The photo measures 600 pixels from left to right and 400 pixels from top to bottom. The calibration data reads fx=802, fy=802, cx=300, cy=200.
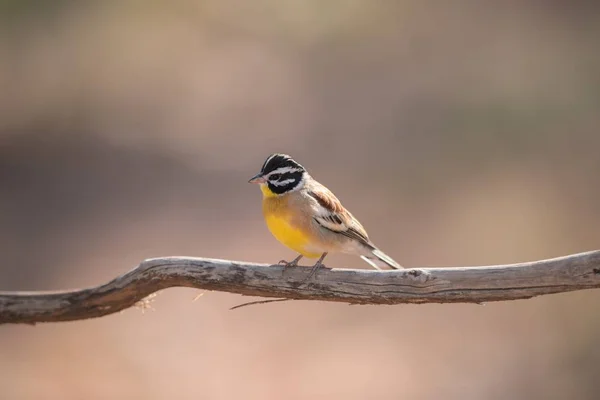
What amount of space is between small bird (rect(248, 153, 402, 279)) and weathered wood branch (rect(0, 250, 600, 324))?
537 millimetres

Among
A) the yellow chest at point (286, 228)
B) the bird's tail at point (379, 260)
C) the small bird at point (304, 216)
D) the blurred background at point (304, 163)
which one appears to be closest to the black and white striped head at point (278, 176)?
the small bird at point (304, 216)

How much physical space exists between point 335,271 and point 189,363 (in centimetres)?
508

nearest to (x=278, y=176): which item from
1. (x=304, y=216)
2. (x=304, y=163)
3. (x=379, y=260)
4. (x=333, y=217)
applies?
(x=304, y=216)

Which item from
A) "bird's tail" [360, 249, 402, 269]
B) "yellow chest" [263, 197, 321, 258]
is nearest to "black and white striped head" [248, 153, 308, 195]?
"yellow chest" [263, 197, 321, 258]

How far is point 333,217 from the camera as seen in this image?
6.20 m

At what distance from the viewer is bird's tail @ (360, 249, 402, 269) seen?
625 cm

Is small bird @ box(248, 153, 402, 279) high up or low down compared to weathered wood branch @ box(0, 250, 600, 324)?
up

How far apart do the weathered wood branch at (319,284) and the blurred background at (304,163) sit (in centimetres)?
375

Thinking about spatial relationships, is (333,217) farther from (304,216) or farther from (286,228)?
(286,228)

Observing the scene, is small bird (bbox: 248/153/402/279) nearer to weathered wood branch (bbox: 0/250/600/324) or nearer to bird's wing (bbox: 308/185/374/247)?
bird's wing (bbox: 308/185/374/247)

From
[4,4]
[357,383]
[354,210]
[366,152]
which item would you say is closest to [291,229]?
[357,383]

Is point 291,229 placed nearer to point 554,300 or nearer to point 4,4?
point 554,300

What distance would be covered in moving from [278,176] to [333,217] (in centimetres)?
53

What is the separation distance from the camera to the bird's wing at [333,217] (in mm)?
6125
